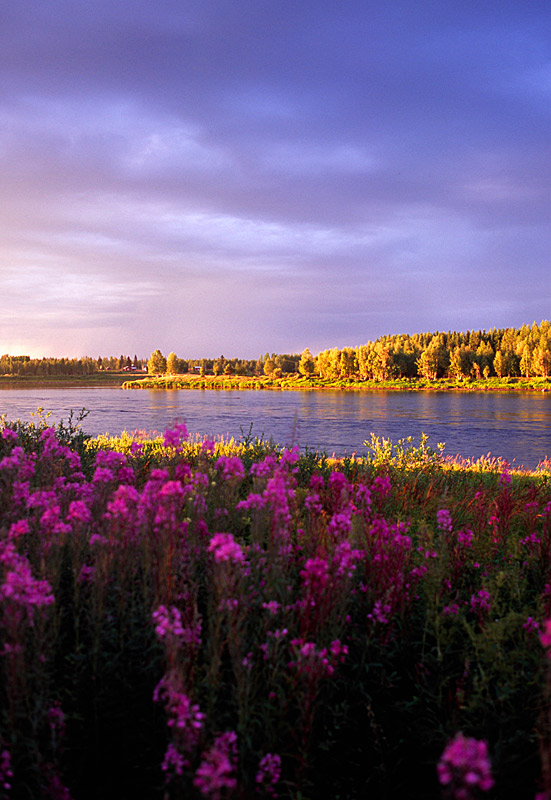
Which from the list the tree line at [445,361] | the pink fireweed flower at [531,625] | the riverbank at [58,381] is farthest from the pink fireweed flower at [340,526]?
the tree line at [445,361]

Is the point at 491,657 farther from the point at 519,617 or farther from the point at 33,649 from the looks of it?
the point at 33,649

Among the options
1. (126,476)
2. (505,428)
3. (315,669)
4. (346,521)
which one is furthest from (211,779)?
(505,428)

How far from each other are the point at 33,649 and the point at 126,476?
2124 millimetres

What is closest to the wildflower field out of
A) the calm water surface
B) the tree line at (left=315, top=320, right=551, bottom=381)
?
the calm water surface

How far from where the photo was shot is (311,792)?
2.99 m

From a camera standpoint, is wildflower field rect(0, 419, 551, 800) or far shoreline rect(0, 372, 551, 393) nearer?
wildflower field rect(0, 419, 551, 800)

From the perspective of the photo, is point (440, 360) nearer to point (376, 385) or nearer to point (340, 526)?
point (376, 385)

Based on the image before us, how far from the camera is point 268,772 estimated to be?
8.88ft

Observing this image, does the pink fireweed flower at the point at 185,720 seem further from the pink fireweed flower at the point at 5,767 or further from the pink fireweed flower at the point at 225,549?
the pink fireweed flower at the point at 5,767

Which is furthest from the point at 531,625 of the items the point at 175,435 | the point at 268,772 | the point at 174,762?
the point at 175,435

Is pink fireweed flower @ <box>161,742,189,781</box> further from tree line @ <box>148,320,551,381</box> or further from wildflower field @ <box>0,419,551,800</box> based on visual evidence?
tree line @ <box>148,320,551,381</box>

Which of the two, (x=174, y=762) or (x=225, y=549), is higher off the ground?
(x=225, y=549)

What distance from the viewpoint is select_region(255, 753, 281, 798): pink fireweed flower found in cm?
259

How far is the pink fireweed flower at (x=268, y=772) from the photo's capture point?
259 cm
